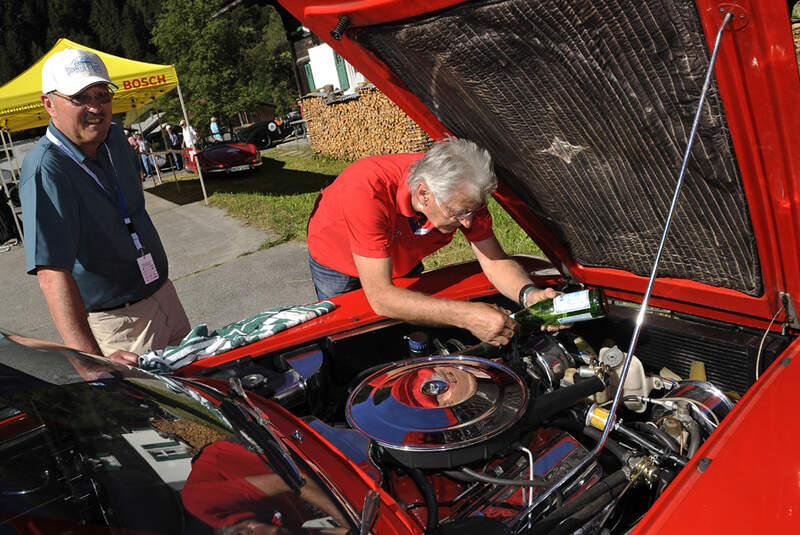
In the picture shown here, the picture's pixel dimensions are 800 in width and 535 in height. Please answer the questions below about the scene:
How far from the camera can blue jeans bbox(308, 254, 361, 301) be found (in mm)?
2545

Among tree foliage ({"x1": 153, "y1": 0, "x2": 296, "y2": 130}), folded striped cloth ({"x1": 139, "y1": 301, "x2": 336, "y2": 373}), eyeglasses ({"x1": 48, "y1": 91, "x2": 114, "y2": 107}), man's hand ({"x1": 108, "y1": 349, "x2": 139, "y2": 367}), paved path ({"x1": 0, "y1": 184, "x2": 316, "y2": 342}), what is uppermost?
tree foliage ({"x1": 153, "y1": 0, "x2": 296, "y2": 130})

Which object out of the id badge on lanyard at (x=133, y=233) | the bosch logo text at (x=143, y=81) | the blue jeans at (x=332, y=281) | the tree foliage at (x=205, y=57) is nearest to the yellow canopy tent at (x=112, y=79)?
the bosch logo text at (x=143, y=81)

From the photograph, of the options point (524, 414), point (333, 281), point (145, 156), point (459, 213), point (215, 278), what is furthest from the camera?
point (145, 156)

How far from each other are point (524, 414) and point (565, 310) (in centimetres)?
57

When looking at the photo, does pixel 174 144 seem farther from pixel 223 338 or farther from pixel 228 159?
pixel 223 338

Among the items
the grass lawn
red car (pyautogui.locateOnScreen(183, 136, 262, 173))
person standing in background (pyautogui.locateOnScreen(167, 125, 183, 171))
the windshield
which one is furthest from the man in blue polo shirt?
person standing in background (pyautogui.locateOnScreen(167, 125, 183, 171))

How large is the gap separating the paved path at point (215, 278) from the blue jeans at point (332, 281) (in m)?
2.25

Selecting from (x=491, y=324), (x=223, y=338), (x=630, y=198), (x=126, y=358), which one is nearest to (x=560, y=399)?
(x=491, y=324)

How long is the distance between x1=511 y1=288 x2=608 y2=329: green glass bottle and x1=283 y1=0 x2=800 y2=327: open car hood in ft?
0.76

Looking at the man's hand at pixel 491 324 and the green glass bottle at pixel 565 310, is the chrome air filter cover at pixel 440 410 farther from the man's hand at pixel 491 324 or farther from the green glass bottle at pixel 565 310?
the green glass bottle at pixel 565 310

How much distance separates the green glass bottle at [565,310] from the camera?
67.8 inches

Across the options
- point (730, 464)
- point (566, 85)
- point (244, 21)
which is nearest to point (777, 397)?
point (730, 464)

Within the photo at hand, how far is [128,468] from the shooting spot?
40.4 inches

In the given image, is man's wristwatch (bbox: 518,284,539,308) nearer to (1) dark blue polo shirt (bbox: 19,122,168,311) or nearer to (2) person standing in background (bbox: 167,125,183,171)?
(1) dark blue polo shirt (bbox: 19,122,168,311)
